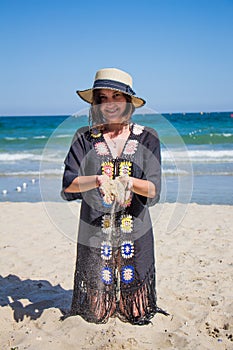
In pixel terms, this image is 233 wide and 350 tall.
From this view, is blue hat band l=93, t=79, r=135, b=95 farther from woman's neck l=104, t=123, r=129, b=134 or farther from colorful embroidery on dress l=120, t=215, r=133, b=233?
colorful embroidery on dress l=120, t=215, r=133, b=233

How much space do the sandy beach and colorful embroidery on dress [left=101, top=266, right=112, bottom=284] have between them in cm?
31

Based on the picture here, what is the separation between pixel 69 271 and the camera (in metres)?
4.70

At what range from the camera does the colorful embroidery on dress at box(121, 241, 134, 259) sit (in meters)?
2.86

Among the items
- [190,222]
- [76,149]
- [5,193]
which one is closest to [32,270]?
[76,149]

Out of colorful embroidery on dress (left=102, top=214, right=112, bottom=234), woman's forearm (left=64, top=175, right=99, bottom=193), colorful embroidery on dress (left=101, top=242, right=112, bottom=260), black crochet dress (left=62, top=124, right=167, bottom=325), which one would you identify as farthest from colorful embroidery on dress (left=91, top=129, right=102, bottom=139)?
colorful embroidery on dress (left=101, top=242, right=112, bottom=260)

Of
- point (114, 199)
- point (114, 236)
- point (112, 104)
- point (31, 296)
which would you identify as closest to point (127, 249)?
point (114, 236)

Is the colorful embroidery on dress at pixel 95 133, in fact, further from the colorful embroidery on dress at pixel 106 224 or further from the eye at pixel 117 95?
the colorful embroidery on dress at pixel 106 224

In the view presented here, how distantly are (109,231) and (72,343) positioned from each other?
0.79 metres

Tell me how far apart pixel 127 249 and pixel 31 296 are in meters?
1.53

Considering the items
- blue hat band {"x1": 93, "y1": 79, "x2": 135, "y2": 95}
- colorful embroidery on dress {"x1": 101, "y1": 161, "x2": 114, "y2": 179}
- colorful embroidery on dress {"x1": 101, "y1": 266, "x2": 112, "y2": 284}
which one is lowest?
colorful embroidery on dress {"x1": 101, "y1": 266, "x2": 112, "y2": 284}

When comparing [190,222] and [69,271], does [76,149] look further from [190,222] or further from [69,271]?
[190,222]

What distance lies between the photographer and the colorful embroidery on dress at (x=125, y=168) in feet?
8.83

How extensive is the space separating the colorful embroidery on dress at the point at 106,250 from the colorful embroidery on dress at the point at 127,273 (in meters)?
0.14

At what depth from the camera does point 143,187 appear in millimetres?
2529
